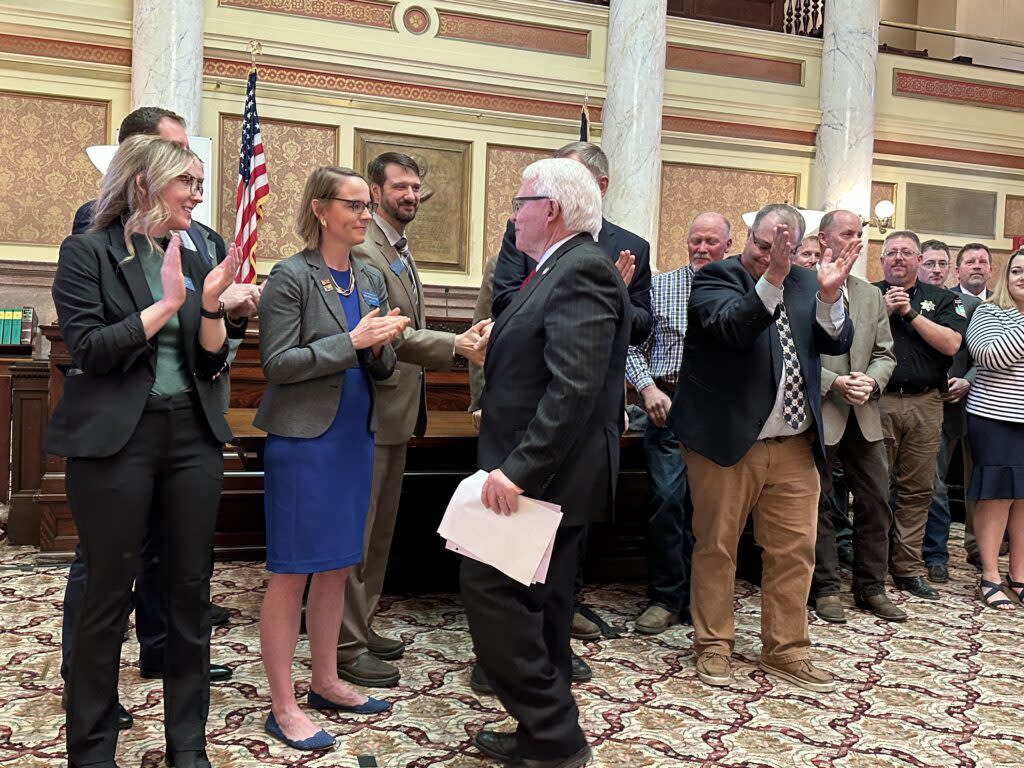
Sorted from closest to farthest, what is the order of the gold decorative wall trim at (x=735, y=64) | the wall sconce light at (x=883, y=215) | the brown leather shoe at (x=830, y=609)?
1. the brown leather shoe at (x=830, y=609)
2. the wall sconce light at (x=883, y=215)
3. the gold decorative wall trim at (x=735, y=64)

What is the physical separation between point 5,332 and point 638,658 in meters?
5.04

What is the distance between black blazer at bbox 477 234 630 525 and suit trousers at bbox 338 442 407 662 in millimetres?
802

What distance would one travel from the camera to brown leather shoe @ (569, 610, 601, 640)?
3.64 metres

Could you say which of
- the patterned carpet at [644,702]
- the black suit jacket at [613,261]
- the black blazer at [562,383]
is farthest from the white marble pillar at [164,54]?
the black blazer at [562,383]

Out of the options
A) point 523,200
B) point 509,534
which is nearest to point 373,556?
point 509,534

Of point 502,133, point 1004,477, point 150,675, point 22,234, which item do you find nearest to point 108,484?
point 150,675

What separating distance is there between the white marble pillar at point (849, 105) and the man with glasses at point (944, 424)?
342 centimetres

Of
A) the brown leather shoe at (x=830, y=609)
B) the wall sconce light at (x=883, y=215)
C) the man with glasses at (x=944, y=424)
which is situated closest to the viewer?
the brown leather shoe at (x=830, y=609)

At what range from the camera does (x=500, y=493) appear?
2.26 metres

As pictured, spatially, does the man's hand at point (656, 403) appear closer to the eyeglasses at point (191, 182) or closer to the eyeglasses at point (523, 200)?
the eyeglasses at point (523, 200)

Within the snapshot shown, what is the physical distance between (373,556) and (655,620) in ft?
3.88

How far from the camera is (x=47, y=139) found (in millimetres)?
7035

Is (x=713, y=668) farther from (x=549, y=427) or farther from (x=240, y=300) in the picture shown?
(x=240, y=300)

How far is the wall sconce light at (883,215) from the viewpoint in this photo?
8.55 meters
